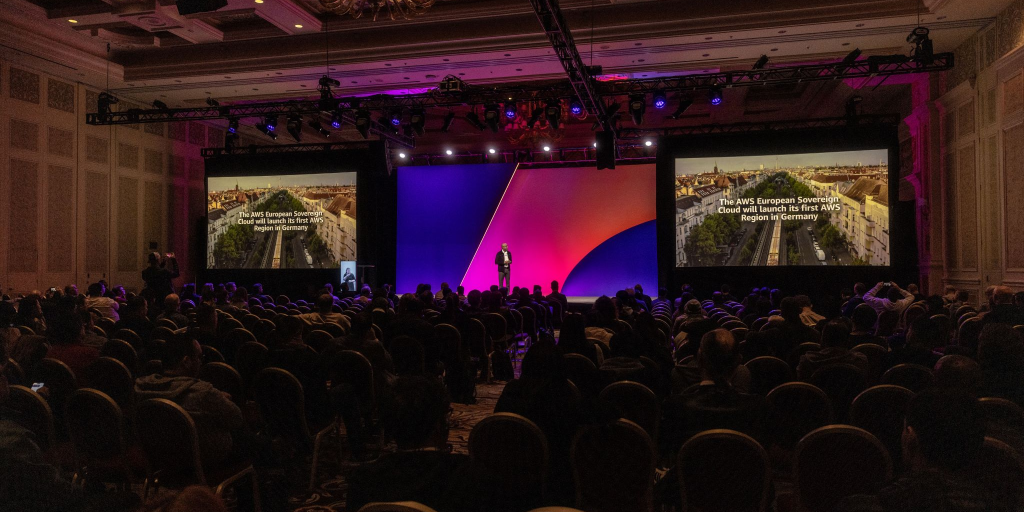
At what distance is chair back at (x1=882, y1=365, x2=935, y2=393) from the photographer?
132 inches

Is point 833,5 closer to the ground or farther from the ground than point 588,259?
farther from the ground

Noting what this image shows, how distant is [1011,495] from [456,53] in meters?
11.1

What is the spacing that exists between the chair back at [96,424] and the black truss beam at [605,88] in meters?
9.22

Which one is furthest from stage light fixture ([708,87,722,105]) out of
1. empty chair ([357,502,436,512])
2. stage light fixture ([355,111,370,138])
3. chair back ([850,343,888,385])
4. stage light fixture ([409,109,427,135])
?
empty chair ([357,502,436,512])

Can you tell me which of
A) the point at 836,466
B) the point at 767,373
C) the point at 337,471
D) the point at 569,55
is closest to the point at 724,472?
the point at 836,466

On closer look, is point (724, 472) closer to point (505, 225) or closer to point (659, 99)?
point (659, 99)

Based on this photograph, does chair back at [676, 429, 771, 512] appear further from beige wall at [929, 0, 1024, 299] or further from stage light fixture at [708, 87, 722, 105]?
stage light fixture at [708, 87, 722, 105]

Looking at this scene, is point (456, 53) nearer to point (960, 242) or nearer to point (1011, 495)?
point (960, 242)

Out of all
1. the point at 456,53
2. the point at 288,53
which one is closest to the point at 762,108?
the point at 456,53

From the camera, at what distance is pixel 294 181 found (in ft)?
54.2

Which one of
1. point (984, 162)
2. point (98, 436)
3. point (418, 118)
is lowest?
point (98, 436)

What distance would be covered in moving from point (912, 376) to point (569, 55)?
715cm

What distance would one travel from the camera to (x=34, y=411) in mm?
3100

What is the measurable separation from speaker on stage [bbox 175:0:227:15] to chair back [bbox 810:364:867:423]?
8263 millimetres
